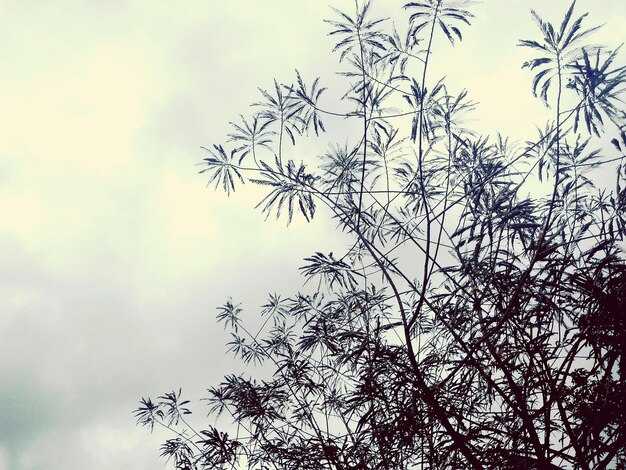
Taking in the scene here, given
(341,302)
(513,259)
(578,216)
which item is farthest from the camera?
(341,302)

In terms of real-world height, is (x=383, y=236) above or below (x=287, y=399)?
above

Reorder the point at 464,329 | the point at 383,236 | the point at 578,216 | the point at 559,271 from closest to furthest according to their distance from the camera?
the point at 559,271, the point at 464,329, the point at 578,216, the point at 383,236

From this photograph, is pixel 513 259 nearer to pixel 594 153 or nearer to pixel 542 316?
pixel 542 316

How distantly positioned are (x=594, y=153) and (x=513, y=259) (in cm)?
90

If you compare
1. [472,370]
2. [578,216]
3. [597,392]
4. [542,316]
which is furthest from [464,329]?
[578,216]

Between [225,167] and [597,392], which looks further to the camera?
[225,167]

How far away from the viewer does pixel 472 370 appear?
268 cm

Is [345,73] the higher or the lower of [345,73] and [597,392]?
the higher

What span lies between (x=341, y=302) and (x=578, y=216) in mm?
1738

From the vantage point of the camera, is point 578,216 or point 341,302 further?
point 341,302

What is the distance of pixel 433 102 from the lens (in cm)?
313

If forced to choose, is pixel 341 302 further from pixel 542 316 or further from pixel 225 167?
pixel 542 316

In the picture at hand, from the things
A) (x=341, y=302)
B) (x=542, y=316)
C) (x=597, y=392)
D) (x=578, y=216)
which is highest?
(x=341, y=302)

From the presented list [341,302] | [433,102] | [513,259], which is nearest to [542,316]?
[513,259]
